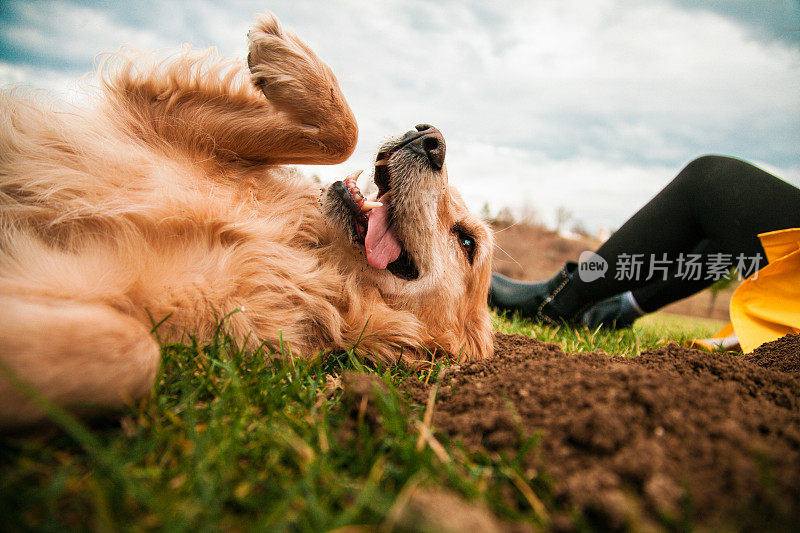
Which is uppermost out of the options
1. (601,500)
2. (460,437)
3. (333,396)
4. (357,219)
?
(357,219)

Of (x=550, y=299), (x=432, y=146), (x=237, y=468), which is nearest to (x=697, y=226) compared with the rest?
(x=550, y=299)

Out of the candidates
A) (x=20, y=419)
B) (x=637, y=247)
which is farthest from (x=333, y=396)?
(x=637, y=247)

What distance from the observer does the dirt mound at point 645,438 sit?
0.75 meters

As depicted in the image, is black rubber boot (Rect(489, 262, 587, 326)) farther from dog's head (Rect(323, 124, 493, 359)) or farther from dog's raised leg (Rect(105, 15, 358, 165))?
dog's raised leg (Rect(105, 15, 358, 165))

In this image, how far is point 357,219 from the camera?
2.23m

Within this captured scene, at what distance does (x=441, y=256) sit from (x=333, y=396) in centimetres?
120

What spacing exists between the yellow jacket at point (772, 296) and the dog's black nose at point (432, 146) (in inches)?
78.3

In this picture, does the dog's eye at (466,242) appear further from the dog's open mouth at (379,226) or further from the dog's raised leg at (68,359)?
the dog's raised leg at (68,359)

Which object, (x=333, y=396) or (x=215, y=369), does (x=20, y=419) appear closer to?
(x=215, y=369)

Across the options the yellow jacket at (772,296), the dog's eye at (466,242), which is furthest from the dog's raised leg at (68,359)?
the yellow jacket at (772,296)

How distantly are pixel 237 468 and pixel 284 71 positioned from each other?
6.41ft

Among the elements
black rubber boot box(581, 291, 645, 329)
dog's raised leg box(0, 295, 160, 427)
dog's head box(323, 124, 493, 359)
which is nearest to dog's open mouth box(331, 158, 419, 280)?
dog's head box(323, 124, 493, 359)

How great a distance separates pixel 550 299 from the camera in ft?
12.2

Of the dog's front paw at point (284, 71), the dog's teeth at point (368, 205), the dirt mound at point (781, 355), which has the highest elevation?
the dog's front paw at point (284, 71)
